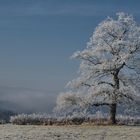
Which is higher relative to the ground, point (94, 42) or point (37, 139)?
point (94, 42)

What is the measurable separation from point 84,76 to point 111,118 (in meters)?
5.03

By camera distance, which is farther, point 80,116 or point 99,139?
point 80,116

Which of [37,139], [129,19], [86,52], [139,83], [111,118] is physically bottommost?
[37,139]

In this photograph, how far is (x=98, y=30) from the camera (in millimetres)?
51562

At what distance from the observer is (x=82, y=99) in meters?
50.9

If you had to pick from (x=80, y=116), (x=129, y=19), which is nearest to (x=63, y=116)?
(x=80, y=116)

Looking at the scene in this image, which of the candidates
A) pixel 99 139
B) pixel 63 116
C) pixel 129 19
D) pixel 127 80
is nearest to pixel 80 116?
pixel 63 116

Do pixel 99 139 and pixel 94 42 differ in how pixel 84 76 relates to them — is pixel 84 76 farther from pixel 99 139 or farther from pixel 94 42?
pixel 99 139

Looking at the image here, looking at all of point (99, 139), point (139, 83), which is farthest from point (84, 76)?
point (99, 139)

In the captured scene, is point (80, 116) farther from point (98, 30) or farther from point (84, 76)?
point (98, 30)

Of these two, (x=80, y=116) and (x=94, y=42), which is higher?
(x=94, y=42)

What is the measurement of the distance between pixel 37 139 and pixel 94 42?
2219 centimetres

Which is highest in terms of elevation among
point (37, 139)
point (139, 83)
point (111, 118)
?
point (139, 83)

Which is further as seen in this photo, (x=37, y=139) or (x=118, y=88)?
(x=118, y=88)
